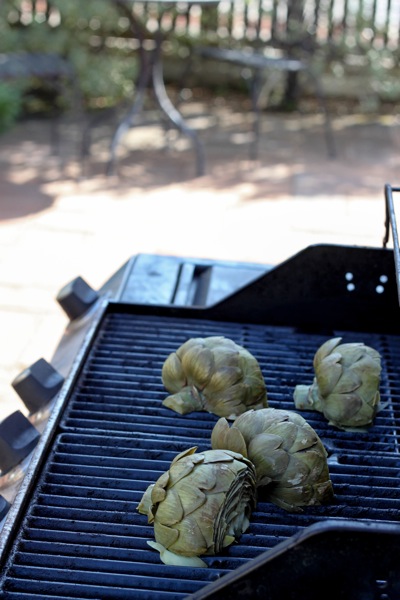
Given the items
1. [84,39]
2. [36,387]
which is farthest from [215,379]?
[84,39]

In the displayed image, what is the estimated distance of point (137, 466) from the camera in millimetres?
2025

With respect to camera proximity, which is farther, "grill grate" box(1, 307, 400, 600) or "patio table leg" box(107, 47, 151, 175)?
"patio table leg" box(107, 47, 151, 175)

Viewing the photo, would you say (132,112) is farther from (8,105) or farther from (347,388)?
(347,388)

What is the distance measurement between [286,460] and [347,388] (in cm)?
40

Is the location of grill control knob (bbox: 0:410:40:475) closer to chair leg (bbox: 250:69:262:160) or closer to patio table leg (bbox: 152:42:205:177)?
patio table leg (bbox: 152:42:205:177)

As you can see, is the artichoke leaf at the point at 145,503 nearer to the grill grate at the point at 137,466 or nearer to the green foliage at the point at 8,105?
the grill grate at the point at 137,466

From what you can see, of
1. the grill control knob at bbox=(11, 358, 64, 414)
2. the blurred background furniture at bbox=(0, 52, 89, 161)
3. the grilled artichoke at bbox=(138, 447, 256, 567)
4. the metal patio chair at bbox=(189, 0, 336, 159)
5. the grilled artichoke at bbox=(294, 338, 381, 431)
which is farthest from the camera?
the metal patio chair at bbox=(189, 0, 336, 159)

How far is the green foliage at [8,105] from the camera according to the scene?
675cm

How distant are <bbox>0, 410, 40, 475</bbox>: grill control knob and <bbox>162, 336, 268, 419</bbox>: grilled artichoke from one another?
37cm

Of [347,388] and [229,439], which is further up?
[229,439]

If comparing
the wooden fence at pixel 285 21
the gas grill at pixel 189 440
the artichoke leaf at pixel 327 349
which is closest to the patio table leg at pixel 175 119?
the wooden fence at pixel 285 21

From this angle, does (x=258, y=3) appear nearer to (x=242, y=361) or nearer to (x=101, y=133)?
(x=101, y=133)

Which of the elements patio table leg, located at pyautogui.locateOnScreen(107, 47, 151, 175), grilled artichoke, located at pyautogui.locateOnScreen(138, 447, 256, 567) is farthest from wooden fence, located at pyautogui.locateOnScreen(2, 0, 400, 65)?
grilled artichoke, located at pyautogui.locateOnScreen(138, 447, 256, 567)

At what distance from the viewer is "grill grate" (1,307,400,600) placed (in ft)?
5.57
